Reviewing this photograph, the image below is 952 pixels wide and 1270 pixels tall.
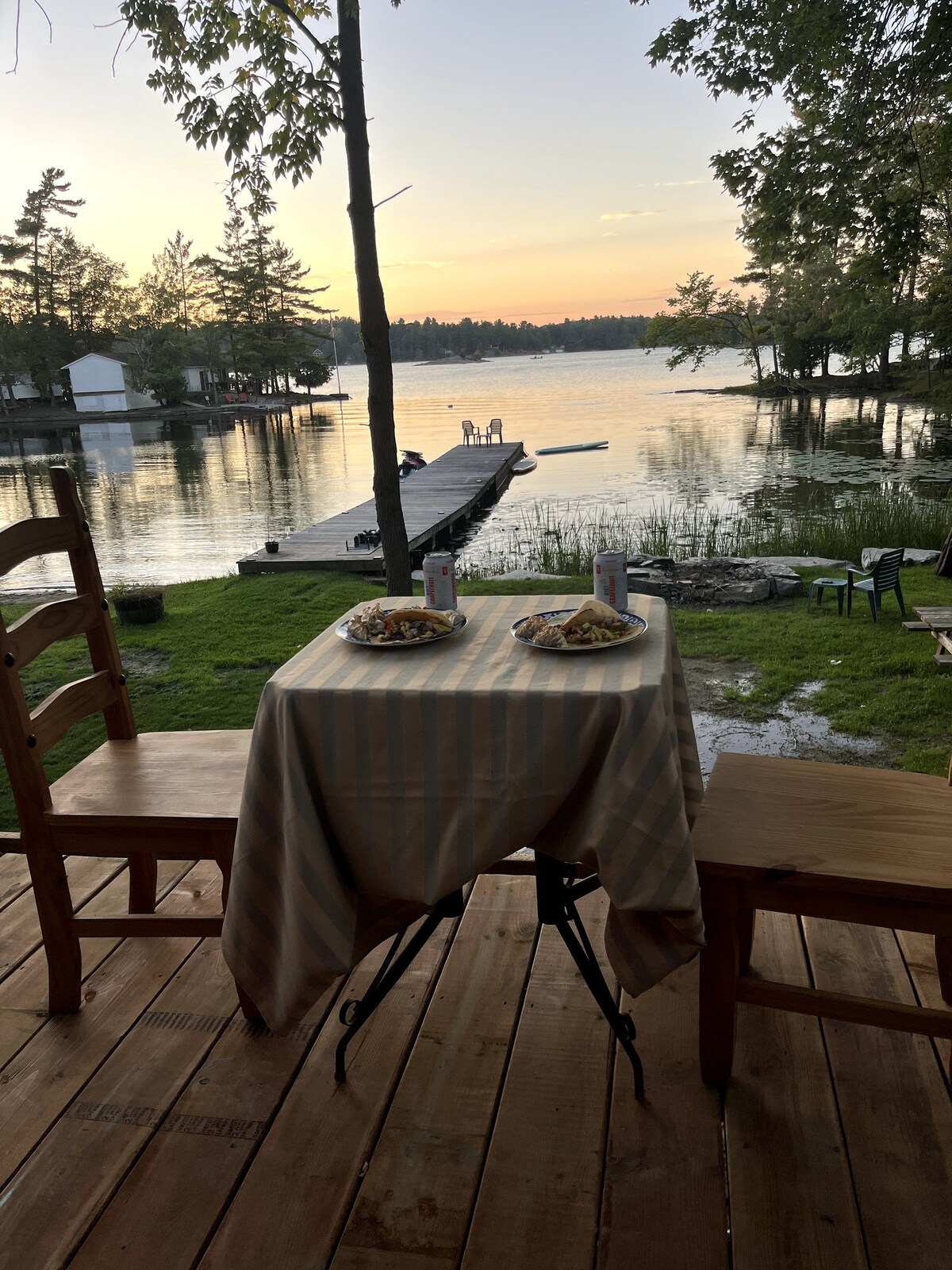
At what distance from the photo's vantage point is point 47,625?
1881 millimetres

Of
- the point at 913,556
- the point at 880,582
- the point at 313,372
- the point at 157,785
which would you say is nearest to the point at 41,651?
the point at 157,785

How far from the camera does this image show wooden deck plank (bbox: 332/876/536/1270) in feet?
4.28

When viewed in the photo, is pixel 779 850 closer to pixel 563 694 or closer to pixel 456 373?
pixel 563 694

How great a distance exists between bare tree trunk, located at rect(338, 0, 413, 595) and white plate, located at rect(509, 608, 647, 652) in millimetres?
1569

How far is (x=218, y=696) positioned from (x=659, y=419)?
97.9 feet

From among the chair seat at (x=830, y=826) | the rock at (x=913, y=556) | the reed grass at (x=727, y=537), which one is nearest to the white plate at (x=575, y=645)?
the chair seat at (x=830, y=826)

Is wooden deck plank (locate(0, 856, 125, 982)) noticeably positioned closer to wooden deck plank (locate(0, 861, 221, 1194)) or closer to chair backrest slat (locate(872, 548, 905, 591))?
wooden deck plank (locate(0, 861, 221, 1194))

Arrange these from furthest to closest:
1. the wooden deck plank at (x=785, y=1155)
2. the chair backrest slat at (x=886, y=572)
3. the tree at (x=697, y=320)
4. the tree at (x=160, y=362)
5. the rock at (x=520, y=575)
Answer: the tree at (x=160, y=362)
the tree at (x=697, y=320)
the rock at (x=520, y=575)
the chair backrest slat at (x=886, y=572)
the wooden deck plank at (x=785, y=1155)

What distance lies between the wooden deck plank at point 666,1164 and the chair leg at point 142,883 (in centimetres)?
125

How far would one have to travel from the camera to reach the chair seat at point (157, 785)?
5.65ft

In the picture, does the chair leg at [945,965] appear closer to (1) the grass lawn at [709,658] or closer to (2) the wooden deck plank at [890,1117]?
(2) the wooden deck plank at [890,1117]

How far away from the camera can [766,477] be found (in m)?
16.4

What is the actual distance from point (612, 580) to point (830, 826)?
0.66 metres

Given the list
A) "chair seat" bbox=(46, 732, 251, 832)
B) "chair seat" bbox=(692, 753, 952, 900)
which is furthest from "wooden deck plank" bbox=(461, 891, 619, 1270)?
"chair seat" bbox=(46, 732, 251, 832)
